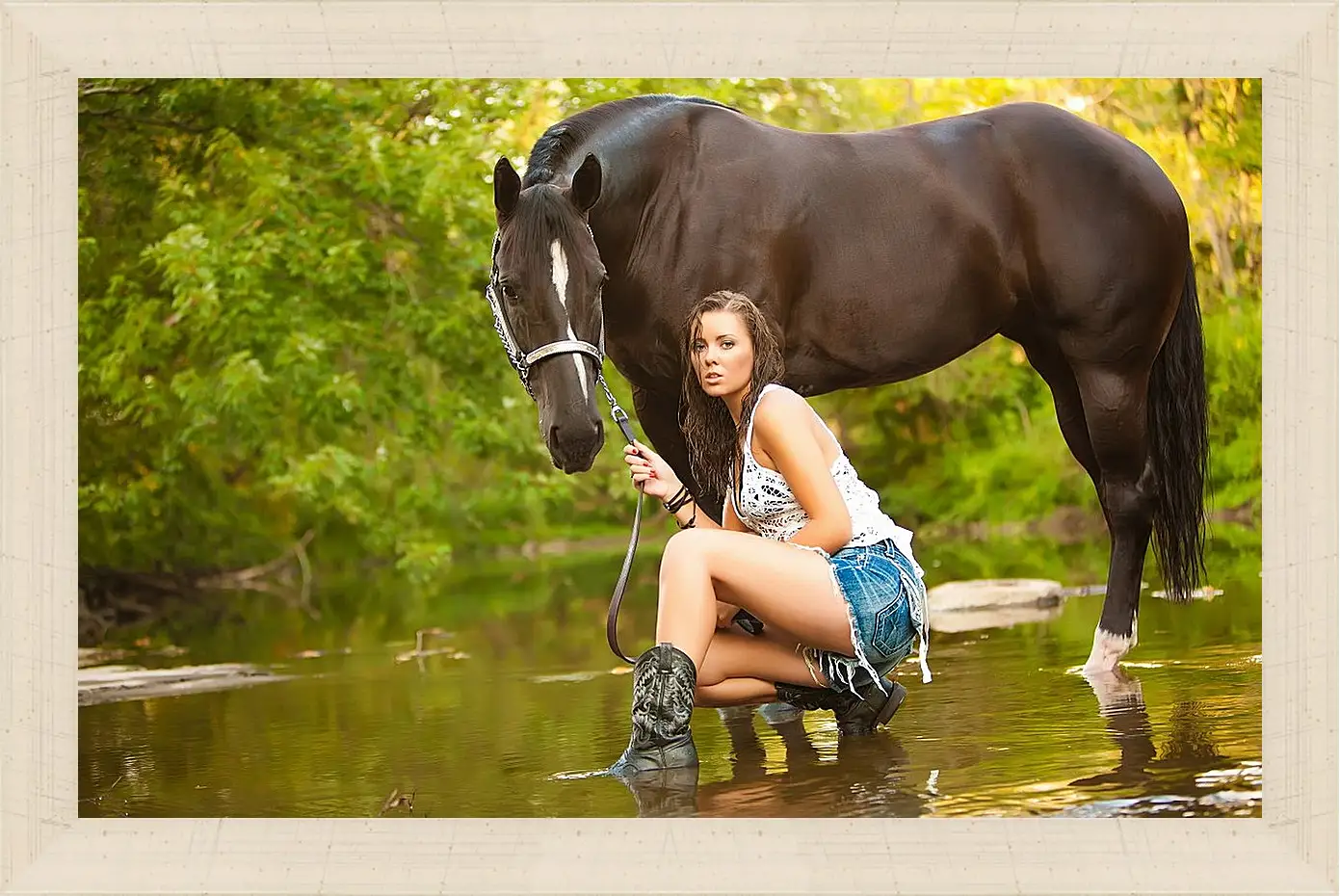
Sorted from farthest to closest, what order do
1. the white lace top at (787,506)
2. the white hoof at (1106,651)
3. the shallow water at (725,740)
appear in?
the white hoof at (1106,651) → the white lace top at (787,506) → the shallow water at (725,740)

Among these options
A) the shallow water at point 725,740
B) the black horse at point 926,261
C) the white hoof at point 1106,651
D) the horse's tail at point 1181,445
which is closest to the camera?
the shallow water at point 725,740

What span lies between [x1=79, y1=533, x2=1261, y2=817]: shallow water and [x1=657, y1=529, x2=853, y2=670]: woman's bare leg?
33 centimetres

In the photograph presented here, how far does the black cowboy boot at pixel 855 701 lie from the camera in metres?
3.33

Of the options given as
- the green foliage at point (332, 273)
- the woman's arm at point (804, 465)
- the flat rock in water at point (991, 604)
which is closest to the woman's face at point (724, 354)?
the woman's arm at point (804, 465)

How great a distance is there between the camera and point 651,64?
3467 millimetres

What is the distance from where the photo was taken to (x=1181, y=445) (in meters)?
4.38

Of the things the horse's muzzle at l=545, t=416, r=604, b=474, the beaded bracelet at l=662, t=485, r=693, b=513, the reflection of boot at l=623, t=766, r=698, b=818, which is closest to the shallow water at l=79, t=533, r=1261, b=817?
the reflection of boot at l=623, t=766, r=698, b=818

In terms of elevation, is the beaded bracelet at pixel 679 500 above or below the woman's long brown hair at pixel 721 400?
below

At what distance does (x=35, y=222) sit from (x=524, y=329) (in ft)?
4.36

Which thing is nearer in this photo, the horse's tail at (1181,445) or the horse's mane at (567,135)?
the horse's mane at (567,135)

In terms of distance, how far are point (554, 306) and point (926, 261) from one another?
1355 mm

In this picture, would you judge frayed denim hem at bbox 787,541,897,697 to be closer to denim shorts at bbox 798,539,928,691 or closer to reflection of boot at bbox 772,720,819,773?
denim shorts at bbox 798,539,928,691

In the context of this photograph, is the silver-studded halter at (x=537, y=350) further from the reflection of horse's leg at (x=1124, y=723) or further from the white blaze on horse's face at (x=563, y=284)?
the reflection of horse's leg at (x=1124, y=723)

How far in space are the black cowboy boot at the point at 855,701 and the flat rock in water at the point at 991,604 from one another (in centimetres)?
229
